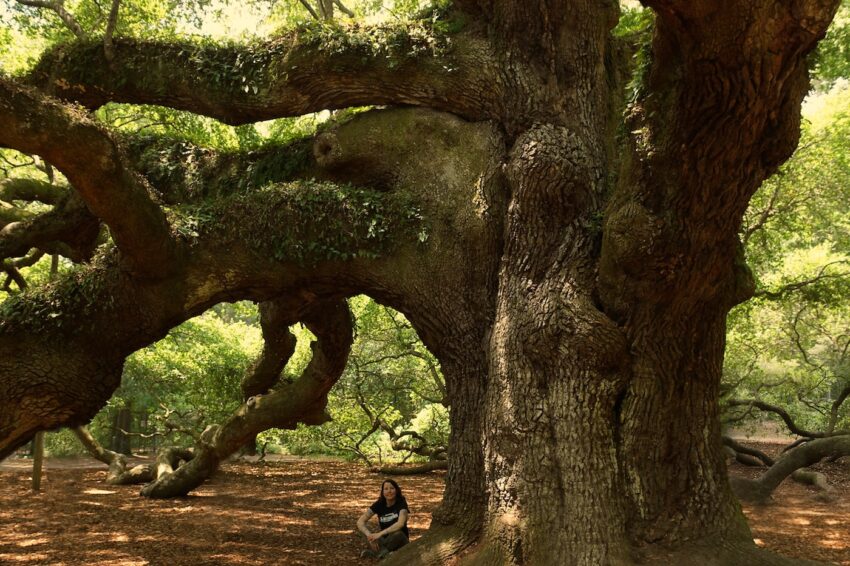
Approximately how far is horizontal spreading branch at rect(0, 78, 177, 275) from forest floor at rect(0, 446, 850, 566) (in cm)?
289

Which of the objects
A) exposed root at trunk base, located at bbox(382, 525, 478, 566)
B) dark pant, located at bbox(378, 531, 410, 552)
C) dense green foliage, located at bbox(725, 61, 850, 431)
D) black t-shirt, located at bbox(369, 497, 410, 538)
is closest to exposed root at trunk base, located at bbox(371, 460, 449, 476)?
dense green foliage, located at bbox(725, 61, 850, 431)

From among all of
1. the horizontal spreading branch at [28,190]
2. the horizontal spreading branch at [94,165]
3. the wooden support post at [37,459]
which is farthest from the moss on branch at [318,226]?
the wooden support post at [37,459]

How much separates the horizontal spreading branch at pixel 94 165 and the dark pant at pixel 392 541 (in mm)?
3281

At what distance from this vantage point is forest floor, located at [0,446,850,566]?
250 inches

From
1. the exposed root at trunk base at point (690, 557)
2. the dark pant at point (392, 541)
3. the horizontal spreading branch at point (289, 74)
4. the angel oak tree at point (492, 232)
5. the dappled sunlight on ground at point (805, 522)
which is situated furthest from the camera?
the dappled sunlight on ground at point (805, 522)

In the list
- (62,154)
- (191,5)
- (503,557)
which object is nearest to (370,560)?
(503,557)

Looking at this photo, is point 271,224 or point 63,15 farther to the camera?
point 63,15

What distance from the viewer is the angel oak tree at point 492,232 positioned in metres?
4.13

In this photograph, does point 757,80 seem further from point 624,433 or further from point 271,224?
point 271,224

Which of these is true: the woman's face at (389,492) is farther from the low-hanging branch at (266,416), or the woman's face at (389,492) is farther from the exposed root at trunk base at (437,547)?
the low-hanging branch at (266,416)

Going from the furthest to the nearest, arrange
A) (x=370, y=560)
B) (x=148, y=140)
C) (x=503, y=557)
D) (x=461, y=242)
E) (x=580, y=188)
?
1. (x=148, y=140)
2. (x=370, y=560)
3. (x=461, y=242)
4. (x=580, y=188)
5. (x=503, y=557)

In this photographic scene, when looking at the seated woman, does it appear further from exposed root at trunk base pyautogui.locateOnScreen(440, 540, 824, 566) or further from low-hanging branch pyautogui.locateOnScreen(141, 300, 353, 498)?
low-hanging branch pyautogui.locateOnScreen(141, 300, 353, 498)

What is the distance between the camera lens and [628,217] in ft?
13.8

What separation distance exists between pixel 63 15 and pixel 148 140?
2208 mm
